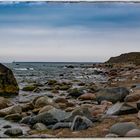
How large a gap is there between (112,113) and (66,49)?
752mm

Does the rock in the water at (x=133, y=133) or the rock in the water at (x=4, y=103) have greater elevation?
the rock in the water at (x=4, y=103)

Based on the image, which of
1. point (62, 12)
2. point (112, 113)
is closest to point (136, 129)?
point (112, 113)

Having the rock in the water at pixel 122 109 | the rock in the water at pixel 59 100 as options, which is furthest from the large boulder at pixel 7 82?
the rock in the water at pixel 122 109

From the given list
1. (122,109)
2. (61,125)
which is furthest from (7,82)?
(122,109)

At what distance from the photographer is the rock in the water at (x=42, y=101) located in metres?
6.64

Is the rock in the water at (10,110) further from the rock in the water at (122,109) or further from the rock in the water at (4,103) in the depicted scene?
the rock in the water at (122,109)

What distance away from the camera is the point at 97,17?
6555 mm

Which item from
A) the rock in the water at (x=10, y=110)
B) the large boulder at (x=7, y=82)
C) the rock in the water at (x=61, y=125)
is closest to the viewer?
the rock in the water at (x=61, y=125)

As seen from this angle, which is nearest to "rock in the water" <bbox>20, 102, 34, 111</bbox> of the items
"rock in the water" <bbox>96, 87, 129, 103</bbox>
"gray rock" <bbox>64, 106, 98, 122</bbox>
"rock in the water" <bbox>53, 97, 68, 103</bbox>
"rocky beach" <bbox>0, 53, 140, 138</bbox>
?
"rocky beach" <bbox>0, 53, 140, 138</bbox>

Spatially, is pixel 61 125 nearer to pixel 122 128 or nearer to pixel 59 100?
pixel 59 100

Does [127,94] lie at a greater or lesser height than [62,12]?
lesser

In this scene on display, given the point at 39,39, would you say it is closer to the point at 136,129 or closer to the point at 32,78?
the point at 32,78

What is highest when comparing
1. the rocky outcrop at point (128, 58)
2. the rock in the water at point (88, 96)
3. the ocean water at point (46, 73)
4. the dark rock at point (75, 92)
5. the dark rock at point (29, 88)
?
the rocky outcrop at point (128, 58)

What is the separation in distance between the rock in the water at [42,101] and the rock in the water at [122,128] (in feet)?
2.23
